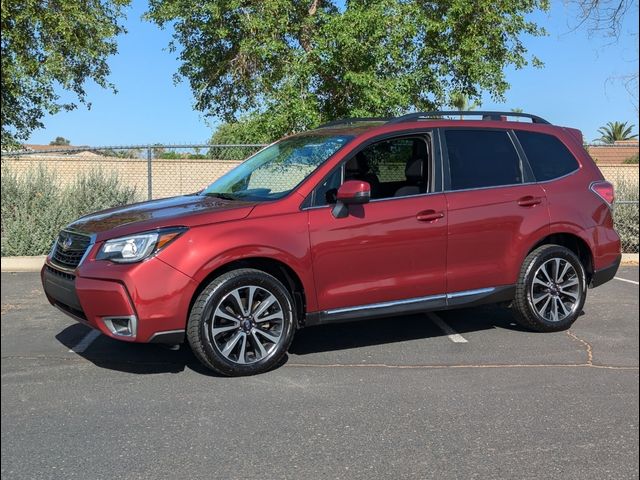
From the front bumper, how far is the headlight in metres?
0.07

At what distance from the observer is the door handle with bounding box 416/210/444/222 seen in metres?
4.86

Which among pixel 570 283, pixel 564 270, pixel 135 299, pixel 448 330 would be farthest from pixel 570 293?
pixel 135 299

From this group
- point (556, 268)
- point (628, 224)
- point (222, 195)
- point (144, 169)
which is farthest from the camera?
point (144, 169)

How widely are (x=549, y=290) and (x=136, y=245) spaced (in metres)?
3.60

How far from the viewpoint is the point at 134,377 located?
4.35 m

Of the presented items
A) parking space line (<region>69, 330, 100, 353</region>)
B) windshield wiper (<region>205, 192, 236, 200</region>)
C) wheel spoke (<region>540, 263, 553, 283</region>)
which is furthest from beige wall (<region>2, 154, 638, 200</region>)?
wheel spoke (<region>540, 263, 553, 283</region>)

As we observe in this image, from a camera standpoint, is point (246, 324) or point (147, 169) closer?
point (246, 324)

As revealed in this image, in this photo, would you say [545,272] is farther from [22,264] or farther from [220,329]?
[22,264]

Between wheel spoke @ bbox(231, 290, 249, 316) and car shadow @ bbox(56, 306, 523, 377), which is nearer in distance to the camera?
wheel spoke @ bbox(231, 290, 249, 316)

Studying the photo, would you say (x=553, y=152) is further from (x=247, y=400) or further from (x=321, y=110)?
(x=321, y=110)

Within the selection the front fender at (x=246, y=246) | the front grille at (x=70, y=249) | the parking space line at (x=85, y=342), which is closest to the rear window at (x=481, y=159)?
the front fender at (x=246, y=246)

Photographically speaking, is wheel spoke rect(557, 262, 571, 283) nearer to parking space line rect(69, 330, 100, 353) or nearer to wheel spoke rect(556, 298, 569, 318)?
wheel spoke rect(556, 298, 569, 318)

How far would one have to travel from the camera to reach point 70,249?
4.44 metres

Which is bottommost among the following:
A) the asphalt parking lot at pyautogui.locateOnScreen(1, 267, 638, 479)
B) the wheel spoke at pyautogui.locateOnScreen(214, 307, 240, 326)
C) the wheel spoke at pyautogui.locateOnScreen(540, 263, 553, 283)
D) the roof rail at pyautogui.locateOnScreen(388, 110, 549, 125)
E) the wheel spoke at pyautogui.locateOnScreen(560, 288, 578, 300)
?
the asphalt parking lot at pyautogui.locateOnScreen(1, 267, 638, 479)
